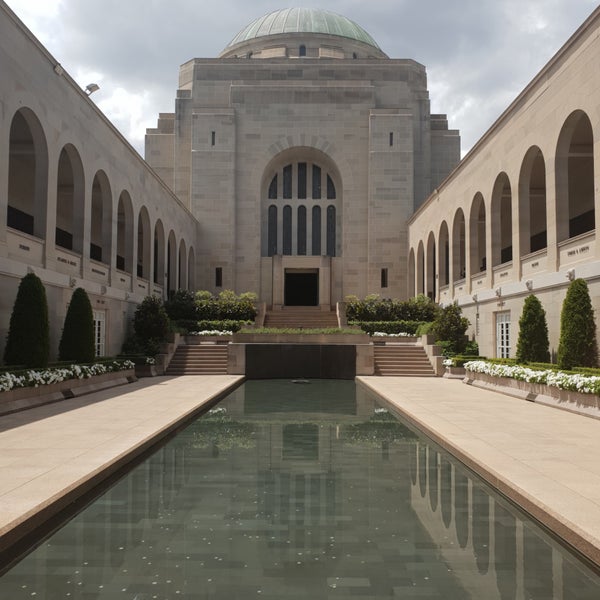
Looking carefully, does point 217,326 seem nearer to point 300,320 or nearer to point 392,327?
point 300,320

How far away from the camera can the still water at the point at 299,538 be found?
13.4ft

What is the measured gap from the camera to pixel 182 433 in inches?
395

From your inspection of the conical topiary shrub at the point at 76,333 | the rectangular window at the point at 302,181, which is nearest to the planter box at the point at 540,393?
the conical topiary shrub at the point at 76,333

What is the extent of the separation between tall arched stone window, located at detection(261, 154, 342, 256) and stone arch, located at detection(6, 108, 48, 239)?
1712 centimetres

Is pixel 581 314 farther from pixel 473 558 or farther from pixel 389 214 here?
pixel 389 214

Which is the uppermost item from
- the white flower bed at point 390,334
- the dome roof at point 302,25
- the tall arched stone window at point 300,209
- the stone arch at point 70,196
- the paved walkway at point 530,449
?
the dome roof at point 302,25

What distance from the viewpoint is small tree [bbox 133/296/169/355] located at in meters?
24.0

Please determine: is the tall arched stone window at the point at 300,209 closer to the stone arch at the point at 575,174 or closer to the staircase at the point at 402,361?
the staircase at the point at 402,361

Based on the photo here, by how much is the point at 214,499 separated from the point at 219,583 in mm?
1992

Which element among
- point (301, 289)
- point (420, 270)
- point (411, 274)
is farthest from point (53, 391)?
point (301, 289)

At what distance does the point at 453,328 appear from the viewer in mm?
24609

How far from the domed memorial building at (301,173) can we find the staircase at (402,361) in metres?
12.5

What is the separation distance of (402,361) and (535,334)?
765 cm

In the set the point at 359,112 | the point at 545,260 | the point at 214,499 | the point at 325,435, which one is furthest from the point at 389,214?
the point at 214,499
